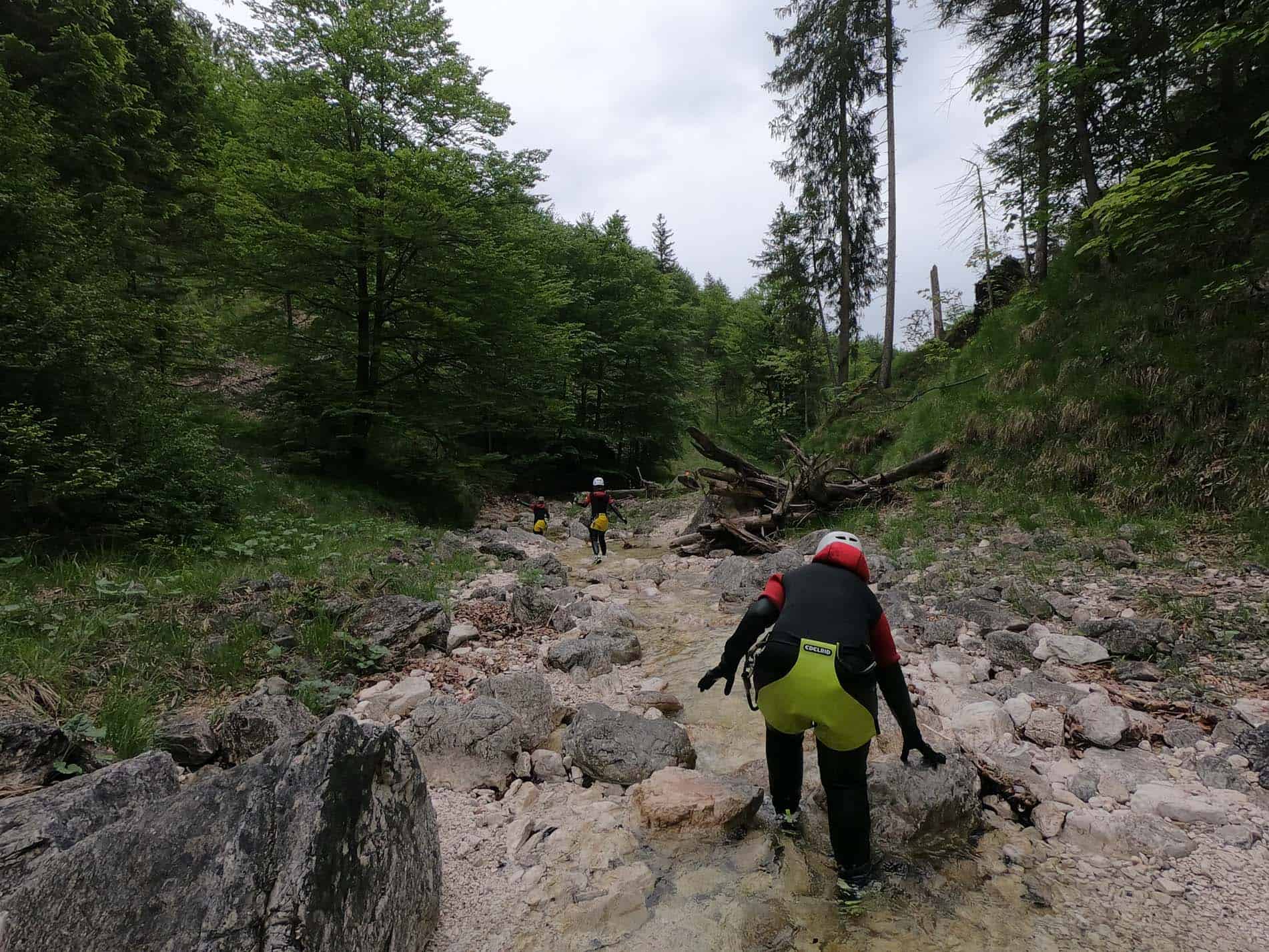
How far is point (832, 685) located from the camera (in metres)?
2.56

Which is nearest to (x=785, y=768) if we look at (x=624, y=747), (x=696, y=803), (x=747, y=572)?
(x=696, y=803)

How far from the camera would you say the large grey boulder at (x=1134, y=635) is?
4281 mm

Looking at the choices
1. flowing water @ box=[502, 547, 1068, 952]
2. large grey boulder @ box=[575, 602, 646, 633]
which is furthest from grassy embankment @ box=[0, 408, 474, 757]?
flowing water @ box=[502, 547, 1068, 952]

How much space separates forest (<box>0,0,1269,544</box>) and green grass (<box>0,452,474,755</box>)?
710mm

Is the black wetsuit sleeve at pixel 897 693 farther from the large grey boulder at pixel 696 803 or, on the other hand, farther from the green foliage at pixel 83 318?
the green foliage at pixel 83 318

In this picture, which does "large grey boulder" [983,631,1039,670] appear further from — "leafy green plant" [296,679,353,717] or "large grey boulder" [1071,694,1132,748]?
"leafy green plant" [296,679,353,717]

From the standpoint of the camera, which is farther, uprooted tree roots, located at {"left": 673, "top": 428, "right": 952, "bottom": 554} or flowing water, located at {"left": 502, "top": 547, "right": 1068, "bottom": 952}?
uprooted tree roots, located at {"left": 673, "top": 428, "right": 952, "bottom": 554}

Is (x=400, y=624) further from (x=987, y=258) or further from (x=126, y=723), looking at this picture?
(x=987, y=258)

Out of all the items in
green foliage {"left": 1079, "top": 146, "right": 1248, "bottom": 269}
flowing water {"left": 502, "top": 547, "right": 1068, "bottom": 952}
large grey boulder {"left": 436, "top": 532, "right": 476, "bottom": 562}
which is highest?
green foliage {"left": 1079, "top": 146, "right": 1248, "bottom": 269}

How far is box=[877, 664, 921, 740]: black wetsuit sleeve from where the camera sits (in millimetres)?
2877

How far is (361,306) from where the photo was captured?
13.1 meters

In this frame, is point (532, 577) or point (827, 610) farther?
point (532, 577)

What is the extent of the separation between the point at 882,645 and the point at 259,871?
2.95 metres

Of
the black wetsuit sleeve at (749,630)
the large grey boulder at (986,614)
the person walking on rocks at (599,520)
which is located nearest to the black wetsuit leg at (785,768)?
the black wetsuit sleeve at (749,630)
